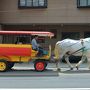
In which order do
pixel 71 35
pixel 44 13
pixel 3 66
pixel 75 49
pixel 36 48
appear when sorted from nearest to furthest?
pixel 3 66, pixel 36 48, pixel 75 49, pixel 44 13, pixel 71 35

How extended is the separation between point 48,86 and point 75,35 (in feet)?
66.6

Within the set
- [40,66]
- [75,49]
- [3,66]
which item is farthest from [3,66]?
[75,49]

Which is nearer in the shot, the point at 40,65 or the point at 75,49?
the point at 40,65

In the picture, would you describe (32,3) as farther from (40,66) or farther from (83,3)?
(40,66)

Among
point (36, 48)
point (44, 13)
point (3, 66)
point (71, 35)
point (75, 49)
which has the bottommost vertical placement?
point (3, 66)

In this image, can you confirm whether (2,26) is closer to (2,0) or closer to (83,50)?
(2,0)

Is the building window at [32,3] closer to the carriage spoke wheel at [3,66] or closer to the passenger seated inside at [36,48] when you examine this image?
the passenger seated inside at [36,48]

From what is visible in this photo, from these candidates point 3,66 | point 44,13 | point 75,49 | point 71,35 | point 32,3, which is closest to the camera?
point 3,66

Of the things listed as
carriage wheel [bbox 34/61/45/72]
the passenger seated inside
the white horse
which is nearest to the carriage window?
the white horse

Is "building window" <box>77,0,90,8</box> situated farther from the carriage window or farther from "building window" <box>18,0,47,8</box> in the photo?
the carriage window

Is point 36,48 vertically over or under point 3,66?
over

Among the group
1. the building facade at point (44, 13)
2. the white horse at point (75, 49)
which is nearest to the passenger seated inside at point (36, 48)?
the white horse at point (75, 49)

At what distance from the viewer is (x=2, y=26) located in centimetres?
3472

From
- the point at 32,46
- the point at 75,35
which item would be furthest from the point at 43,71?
the point at 75,35
